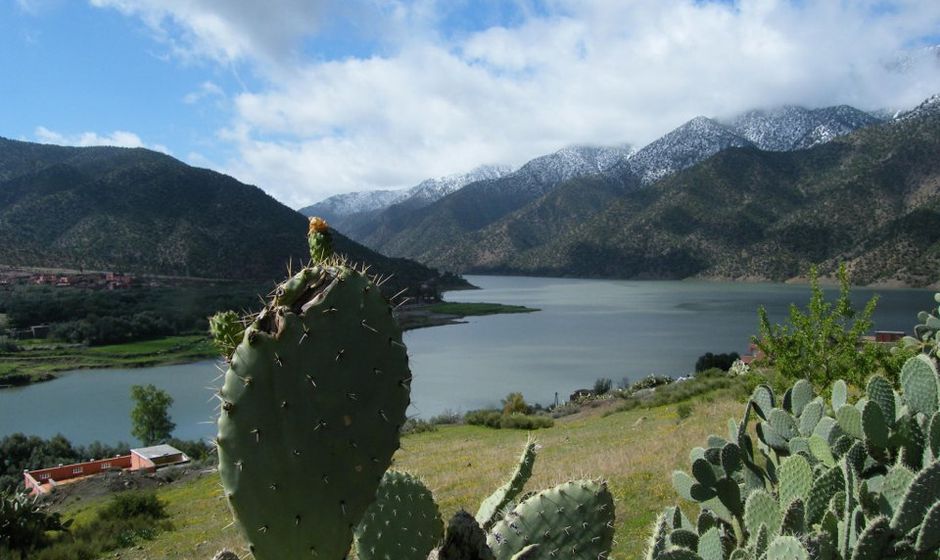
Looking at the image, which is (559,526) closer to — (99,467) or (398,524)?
(398,524)

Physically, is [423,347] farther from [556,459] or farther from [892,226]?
[892,226]

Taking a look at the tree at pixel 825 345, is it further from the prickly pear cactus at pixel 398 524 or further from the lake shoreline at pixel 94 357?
the lake shoreline at pixel 94 357

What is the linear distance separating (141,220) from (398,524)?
76852 mm

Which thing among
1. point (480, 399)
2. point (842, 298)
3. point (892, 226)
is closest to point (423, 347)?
point (480, 399)

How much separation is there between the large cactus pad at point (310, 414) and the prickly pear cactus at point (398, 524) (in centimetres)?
49

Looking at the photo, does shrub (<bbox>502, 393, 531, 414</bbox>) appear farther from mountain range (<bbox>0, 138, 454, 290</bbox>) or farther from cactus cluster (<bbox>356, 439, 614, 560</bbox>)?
mountain range (<bbox>0, 138, 454, 290</bbox>)

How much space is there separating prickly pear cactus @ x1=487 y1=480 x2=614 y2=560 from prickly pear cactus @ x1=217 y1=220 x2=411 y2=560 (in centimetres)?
51

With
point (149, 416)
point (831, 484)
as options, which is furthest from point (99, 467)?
point (831, 484)

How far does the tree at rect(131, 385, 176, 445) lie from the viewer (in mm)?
26281

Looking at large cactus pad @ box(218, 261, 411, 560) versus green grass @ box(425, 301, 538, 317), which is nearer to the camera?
large cactus pad @ box(218, 261, 411, 560)

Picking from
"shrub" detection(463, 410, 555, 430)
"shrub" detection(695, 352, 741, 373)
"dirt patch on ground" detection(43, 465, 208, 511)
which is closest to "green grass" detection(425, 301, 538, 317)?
"shrub" detection(695, 352, 741, 373)

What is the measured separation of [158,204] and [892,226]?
3539 inches

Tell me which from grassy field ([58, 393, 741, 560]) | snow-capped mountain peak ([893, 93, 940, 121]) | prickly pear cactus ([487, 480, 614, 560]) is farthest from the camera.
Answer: snow-capped mountain peak ([893, 93, 940, 121])

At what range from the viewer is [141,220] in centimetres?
7031
